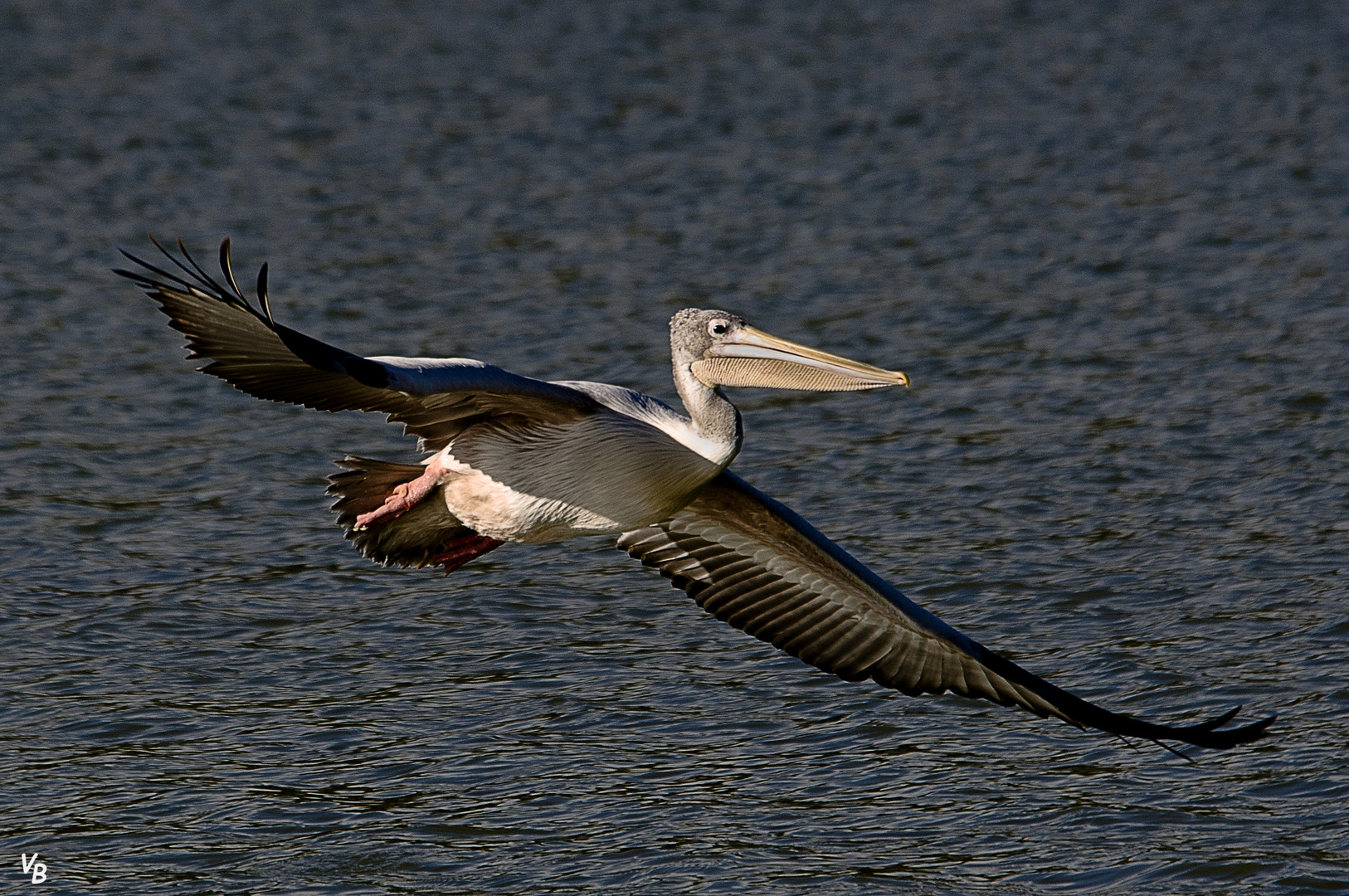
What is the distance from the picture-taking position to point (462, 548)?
736 cm

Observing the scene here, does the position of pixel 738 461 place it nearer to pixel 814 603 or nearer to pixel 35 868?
pixel 814 603

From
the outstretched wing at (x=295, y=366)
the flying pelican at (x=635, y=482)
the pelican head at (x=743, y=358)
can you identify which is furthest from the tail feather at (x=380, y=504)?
the pelican head at (x=743, y=358)

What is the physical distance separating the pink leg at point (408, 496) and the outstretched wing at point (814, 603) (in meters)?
0.91

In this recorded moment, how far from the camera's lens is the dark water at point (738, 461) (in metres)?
7.12

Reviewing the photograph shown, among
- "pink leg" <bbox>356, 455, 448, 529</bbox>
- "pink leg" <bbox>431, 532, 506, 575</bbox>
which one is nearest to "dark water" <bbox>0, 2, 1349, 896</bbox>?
"pink leg" <bbox>431, 532, 506, 575</bbox>

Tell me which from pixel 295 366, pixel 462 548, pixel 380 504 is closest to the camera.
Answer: pixel 295 366

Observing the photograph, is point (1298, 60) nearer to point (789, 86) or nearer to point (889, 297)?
point (789, 86)

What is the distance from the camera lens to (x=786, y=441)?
11.0 metres

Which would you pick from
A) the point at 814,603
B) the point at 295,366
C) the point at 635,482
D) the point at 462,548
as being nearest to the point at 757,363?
the point at 635,482

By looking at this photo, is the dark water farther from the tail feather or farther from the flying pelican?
the tail feather

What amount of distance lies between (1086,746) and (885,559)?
1916 mm

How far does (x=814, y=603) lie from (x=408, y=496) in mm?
1650

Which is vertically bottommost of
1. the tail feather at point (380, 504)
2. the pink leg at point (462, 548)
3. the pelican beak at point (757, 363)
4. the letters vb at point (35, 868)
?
the letters vb at point (35, 868)

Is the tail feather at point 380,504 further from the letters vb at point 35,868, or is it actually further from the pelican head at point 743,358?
the letters vb at point 35,868
